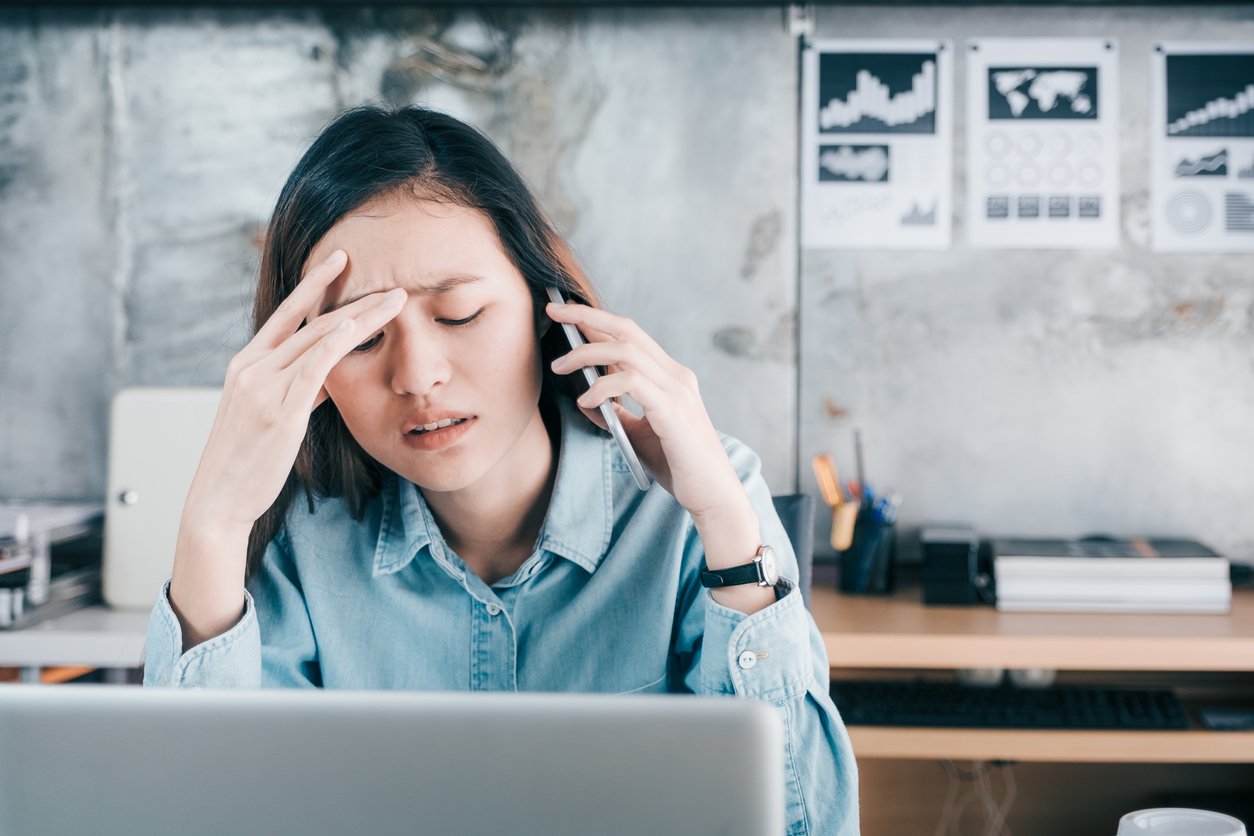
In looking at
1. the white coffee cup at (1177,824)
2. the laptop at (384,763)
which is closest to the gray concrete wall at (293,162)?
the white coffee cup at (1177,824)

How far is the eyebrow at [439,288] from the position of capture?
39.9 inches

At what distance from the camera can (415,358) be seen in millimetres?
997

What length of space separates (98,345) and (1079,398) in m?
2.23

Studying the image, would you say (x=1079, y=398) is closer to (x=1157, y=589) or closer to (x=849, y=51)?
(x=1157, y=589)

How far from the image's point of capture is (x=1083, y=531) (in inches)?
89.5

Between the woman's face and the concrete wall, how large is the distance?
1.28m

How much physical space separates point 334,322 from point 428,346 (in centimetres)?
10

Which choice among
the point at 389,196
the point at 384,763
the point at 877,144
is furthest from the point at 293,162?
the point at 384,763

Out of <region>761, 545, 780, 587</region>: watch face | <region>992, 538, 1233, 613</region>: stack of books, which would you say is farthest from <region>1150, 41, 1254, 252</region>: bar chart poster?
<region>761, 545, 780, 587</region>: watch face

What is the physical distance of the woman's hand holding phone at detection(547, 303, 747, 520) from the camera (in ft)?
3.26

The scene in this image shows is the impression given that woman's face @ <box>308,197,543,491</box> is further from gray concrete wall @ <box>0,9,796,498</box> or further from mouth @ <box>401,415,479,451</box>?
gray concrete wall @ <box>0,9,796,498</box>

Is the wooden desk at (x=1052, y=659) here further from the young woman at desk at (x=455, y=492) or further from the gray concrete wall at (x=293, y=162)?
the young woman at desk at (x=455, y=492)

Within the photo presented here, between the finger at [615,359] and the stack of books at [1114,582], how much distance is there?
1.25 metres

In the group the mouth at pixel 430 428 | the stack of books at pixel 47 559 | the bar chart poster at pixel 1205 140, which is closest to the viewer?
the mouth at pixel 430 428
